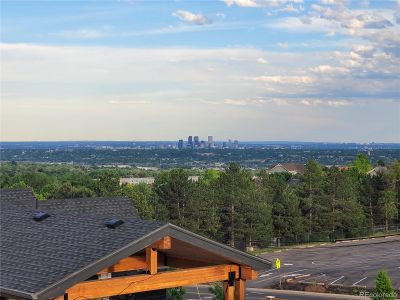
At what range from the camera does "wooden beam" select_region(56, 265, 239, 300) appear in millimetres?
9375

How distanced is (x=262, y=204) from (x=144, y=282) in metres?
42.1

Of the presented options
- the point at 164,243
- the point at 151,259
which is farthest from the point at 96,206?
the point at 164,243

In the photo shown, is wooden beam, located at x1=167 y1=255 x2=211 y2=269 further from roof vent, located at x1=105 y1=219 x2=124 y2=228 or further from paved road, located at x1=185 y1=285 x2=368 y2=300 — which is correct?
paved road, located at x1=185 y1=285 x2=368 y2=300

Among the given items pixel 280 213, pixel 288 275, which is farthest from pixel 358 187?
pixel 288 275

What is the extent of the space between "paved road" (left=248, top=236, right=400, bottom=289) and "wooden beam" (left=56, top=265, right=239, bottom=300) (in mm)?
26983

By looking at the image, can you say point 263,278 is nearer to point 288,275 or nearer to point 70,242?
point 288,275

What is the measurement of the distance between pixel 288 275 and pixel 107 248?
1264 inches

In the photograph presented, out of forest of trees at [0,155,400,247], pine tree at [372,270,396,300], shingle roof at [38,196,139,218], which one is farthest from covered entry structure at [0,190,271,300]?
forest of trees at [0,155,400,247]

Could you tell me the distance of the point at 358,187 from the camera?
66.4 meters

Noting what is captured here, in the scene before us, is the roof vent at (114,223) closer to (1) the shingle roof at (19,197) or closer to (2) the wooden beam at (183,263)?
(2) the wooden beam at (183,263)

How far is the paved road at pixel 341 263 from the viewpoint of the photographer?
3850 centimetres

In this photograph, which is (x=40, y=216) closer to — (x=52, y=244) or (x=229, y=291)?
(x=52, y=244)

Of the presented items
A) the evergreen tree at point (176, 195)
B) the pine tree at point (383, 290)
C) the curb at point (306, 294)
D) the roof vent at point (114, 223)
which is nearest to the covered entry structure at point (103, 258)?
the roof vent at point (114, 223)

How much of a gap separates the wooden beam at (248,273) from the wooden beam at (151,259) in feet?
5.85
